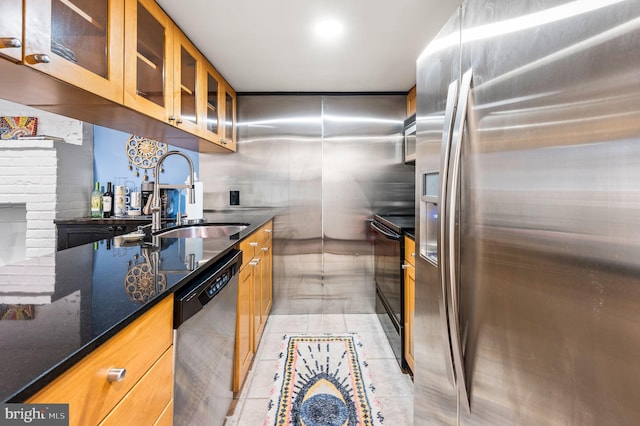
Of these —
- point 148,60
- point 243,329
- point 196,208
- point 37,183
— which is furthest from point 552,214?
point 37,183

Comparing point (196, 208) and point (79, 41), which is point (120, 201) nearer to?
point (196, 208)

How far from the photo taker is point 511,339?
2.42ft

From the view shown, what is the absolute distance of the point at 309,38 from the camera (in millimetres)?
2080

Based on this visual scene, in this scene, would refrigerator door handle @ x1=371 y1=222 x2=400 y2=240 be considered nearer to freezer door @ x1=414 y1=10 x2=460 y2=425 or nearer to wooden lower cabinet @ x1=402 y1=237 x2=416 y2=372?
wooden lower cabinet @ x1=402 y1=237 x2=416 y2=372

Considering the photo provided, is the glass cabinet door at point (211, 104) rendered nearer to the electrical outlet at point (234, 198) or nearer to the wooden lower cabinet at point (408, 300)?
the electrical outlet at point (234, 198)

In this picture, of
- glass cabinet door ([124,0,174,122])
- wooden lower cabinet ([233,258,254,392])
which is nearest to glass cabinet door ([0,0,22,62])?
glass cabinet door ([124,0,174,122])

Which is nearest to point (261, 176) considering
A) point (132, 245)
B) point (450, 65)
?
point (132, 245)

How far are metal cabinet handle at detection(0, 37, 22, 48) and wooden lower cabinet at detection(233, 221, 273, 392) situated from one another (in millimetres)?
1194

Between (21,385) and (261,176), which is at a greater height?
(261,176)

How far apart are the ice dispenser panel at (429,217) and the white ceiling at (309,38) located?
1.07 meters

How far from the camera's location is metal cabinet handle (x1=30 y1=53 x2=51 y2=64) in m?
0.97

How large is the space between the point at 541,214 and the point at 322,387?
1.73m

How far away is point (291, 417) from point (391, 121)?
2.72 m

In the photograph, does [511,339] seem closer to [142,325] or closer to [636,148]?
[636,148]
